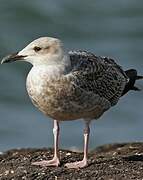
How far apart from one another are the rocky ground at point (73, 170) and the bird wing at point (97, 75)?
652mm

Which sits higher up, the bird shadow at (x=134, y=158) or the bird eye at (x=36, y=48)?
the bird eye at (x=36, y=48)

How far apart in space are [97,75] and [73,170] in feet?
3.41

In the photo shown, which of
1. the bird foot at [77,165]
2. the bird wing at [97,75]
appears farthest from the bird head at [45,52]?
the bird foot at [77,165]

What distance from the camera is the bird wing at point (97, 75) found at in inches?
313

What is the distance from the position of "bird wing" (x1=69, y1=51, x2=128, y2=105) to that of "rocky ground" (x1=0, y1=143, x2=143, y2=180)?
65 centimetres

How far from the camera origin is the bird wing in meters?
7.96

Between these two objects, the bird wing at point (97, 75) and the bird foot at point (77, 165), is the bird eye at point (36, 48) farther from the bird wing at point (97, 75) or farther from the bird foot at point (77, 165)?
the bird foot at point (77, 165)

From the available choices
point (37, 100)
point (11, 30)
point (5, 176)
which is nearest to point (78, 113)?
point (37, 100)

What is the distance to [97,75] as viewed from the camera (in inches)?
330

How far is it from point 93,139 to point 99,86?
19.4 feet

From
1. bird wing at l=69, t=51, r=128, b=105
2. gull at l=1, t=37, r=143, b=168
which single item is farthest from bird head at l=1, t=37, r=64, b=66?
bird wing at l=69, t=51, r=128, b=105

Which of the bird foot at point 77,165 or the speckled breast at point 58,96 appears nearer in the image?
the speckled breast at point 58,96

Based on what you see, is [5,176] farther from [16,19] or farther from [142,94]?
[16,19]

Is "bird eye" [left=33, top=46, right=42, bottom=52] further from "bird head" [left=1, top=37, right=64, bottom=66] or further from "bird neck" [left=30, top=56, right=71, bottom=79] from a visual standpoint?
"bird neck" [left=30, top=56, right=71, bottom=79]
